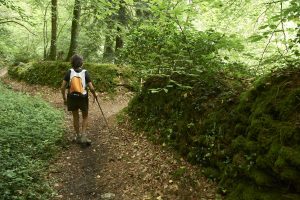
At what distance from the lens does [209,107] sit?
6.19 m

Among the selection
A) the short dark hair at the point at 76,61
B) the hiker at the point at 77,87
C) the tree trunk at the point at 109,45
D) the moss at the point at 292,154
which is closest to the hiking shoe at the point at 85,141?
the hiker at the point at 77,87

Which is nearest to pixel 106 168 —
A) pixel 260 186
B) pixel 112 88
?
pixel 260 186

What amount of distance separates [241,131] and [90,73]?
449 inches

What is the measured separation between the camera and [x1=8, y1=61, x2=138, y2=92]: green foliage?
15.1 m

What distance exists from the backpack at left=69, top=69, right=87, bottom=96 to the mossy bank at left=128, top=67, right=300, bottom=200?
223 cm

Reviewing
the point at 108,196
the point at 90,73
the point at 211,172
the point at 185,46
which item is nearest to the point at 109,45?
the point at 90,73

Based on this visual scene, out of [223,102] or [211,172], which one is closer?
[211,172]

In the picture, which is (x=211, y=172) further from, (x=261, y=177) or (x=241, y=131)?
(x=261, y=177)

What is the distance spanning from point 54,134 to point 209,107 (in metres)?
4.32

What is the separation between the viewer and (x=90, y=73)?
1544 cm

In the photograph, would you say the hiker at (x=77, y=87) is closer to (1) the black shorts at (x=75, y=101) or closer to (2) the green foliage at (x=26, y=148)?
(1) the black shorts at (x=75, y=101)

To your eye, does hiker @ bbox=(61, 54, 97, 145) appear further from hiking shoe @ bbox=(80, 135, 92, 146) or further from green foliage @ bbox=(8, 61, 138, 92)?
green foliage @ bbox=(8, 61, 138, 92)

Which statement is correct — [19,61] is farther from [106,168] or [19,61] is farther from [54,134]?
[106,168]

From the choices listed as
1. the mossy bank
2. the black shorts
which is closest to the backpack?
the black shorts
